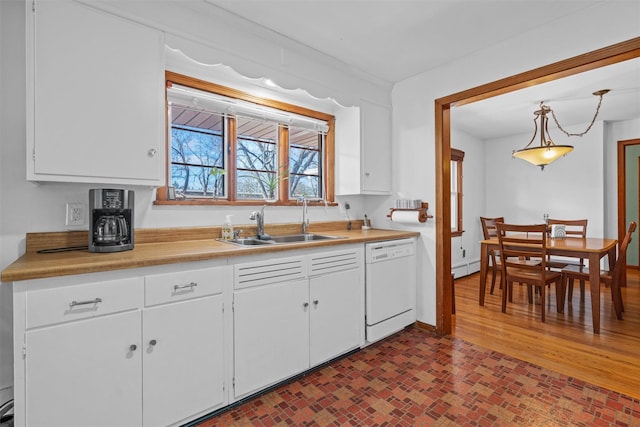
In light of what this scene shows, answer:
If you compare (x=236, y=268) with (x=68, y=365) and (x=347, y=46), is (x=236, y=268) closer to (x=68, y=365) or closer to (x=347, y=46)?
(x=68, y=365)

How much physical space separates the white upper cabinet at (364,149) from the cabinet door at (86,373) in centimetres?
215

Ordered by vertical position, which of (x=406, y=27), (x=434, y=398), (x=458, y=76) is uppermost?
(x=406, y=27)

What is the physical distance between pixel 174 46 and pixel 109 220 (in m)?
1.10

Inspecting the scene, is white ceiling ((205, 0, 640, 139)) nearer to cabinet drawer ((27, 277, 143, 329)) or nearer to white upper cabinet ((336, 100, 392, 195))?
white upper cabinet ((336, 100, 392, 195))

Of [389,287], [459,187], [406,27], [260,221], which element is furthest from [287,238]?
[459,187]

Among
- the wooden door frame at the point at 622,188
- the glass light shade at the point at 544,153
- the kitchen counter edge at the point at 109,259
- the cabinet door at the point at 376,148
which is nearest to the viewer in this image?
the kitchen counter edge at the point at 109,259

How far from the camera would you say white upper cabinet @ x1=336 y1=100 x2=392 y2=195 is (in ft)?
9.79

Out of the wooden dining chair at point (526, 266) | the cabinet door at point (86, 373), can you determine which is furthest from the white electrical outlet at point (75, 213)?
the wooden dining chair at point (526, 266)

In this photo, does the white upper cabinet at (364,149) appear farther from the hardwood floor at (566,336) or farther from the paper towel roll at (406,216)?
the hardwood floor at (566,336)

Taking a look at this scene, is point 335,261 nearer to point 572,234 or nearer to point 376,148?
point 376,148

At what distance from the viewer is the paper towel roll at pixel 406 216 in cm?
288

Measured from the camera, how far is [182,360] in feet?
5.24

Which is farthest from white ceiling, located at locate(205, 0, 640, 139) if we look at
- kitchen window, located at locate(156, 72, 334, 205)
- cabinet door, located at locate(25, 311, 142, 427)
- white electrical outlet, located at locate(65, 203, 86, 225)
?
cabinet door, located at locate(25, 311, 142, 427)

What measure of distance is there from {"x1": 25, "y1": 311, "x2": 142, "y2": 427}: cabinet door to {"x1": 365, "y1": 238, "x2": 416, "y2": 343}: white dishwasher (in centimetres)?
166
